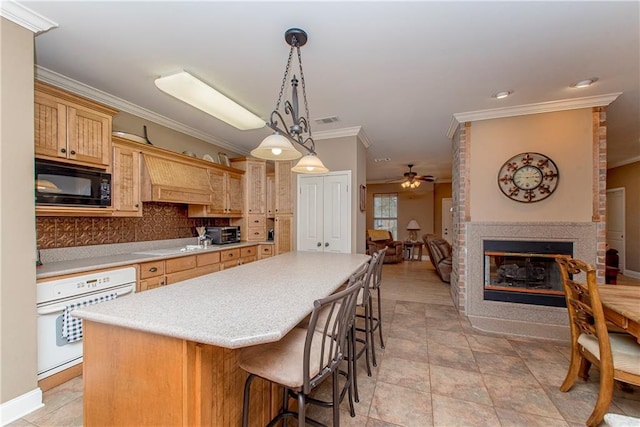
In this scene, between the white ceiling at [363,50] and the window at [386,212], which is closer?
the white ceiling at [363,50]

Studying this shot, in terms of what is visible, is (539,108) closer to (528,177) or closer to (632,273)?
(528,177)

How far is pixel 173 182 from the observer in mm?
3463

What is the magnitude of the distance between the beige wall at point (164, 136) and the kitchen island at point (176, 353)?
8.76 feet

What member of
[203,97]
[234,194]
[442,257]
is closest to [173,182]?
[234,194]

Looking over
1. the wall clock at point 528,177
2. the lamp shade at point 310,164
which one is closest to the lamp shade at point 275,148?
the lamp shade at point 310,164

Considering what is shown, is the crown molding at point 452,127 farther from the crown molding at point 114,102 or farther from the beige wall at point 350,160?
the crown molding at point 114,102

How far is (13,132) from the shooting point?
5.83 ft

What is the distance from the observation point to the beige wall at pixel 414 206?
29.5ft

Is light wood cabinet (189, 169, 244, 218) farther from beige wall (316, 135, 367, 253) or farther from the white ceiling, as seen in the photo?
beige wall (316, 135, 367, 253)

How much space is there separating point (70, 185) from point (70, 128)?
495 millimetres

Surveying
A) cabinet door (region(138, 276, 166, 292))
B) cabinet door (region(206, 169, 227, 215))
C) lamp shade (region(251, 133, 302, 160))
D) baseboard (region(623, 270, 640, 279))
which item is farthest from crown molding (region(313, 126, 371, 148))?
baseboard (region(623, 270, 640, 279))

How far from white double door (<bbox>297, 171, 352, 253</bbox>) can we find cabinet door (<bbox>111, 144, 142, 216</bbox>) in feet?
7.04

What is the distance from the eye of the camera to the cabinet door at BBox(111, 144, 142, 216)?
9.31 ft

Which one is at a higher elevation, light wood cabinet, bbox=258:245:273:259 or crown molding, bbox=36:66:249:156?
crown molding, bbox=36:66:249:156
